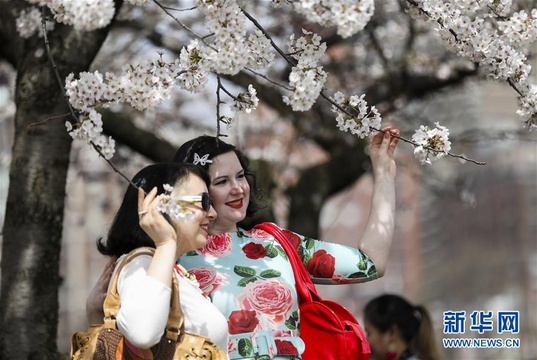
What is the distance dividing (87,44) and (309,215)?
3201 mm

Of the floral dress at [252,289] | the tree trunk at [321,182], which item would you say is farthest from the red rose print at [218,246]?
the tree trunk at [321,182]

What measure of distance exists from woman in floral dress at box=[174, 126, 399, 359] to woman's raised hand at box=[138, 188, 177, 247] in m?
0.52

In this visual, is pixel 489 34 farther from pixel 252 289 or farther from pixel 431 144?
pixel 252 289

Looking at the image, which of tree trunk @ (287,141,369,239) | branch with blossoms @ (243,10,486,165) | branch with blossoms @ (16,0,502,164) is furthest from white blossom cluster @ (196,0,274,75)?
tree trunk @ (287,141,369,239)

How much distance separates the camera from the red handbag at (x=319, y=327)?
343 cm

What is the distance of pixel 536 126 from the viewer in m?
3.72

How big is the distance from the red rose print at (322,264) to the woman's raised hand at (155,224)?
0.83m

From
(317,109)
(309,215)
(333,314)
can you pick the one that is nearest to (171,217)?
(333,314)

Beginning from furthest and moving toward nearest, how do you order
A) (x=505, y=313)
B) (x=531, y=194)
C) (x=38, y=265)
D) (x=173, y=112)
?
(x=531, y=194), (x=173, y=112), (x=505, y=313), (x=38, y=265)

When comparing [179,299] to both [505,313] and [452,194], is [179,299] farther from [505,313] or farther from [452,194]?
[452,194]

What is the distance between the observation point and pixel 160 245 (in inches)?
109

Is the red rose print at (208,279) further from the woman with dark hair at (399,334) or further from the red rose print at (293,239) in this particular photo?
the woman with dark hair at (399,334)

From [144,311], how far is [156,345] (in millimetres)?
148

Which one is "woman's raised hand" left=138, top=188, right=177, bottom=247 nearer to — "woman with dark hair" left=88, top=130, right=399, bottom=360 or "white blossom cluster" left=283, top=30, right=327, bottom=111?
"woman with dark hair" left=88, top=130, right=399, bottom=360
